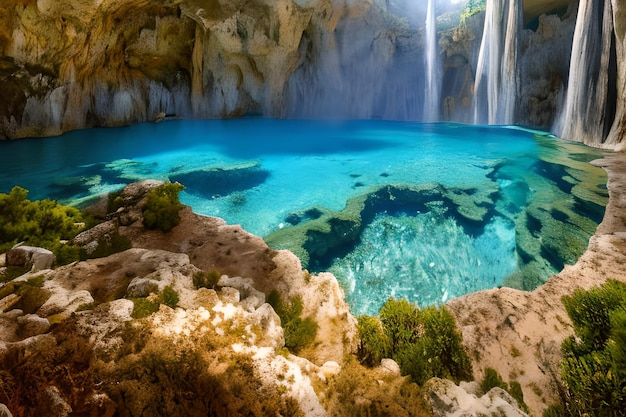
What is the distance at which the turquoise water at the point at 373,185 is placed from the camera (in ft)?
18.6

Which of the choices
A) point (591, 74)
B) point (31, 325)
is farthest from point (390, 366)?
point (591, 74)

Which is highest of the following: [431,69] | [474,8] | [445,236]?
[474,8]

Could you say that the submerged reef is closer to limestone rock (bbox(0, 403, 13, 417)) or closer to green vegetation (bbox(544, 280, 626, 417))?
green vegetation (bbox(544, 280, 626, 417))

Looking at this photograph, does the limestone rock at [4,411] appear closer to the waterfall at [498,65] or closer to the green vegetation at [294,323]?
the green vegetation at [294,323]

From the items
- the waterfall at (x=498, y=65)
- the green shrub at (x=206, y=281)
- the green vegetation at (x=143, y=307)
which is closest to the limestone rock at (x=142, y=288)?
the green vegetation at (x=143, y=307)

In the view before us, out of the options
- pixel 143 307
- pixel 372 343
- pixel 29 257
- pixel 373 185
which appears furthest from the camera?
pixel 373 185

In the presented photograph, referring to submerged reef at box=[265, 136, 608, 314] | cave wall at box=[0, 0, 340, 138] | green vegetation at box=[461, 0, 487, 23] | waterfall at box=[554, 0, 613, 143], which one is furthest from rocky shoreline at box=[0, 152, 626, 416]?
green vegetation at box=[461, 0, 487, 23]

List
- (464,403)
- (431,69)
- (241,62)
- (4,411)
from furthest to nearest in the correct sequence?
(431,69)
(241,62)
(464,403)
(4,411)

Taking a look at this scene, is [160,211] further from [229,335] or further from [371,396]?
[371,396]

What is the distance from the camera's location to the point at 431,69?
26.2m

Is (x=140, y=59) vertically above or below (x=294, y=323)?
above

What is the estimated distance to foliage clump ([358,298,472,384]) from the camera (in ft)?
8.12

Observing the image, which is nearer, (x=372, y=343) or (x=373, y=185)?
(x=372, y=343)

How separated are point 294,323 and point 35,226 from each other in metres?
3.54
